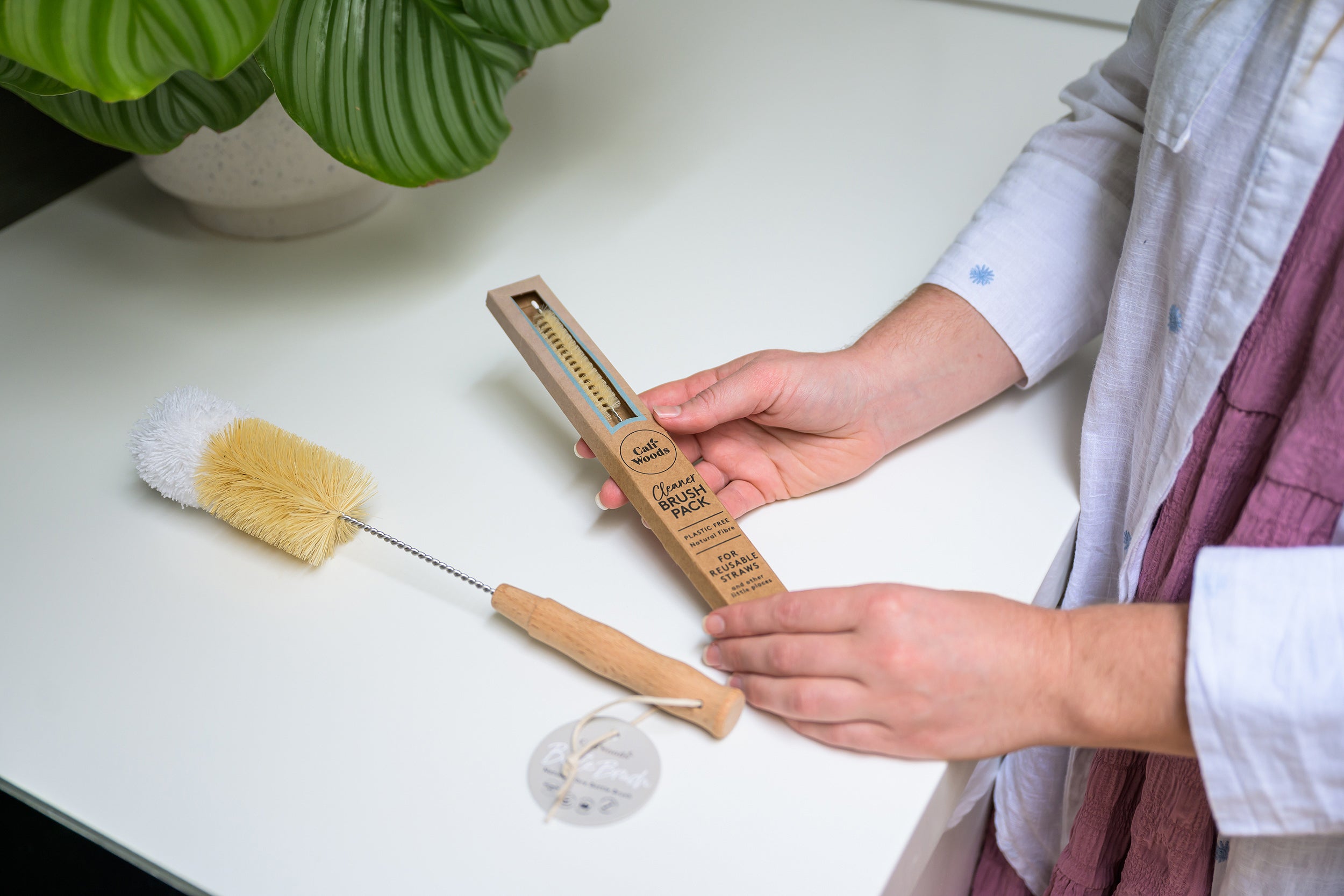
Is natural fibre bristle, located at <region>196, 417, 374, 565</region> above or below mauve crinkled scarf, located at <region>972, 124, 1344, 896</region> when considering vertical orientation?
above

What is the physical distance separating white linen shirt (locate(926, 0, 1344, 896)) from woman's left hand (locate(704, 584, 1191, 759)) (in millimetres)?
32

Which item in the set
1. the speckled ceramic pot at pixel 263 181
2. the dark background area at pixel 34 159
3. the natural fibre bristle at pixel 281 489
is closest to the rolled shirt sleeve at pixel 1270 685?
the natural fibre bristle at pixel 281 489

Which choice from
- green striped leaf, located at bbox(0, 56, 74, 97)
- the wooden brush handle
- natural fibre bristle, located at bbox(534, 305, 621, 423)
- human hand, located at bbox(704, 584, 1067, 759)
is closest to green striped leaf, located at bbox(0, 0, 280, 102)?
green striped leaf, located at bbox(0, 56, 74, 97)

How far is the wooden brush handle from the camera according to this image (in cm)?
55

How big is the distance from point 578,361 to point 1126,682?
14.7 inches

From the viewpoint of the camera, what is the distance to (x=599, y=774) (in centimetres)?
54

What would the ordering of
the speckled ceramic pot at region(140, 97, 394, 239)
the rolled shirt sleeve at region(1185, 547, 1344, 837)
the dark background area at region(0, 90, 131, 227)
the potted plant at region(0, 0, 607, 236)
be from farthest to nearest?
1. the dark background area at region(0, 90, 131, 227)
2. the speckled ceramic pot at region(140, 97, 394, 239)
3. the potted plant at region(0, 0, 607, 236)
4. the rolled shirt sleeve at region(1185, 547, 1344, 837)

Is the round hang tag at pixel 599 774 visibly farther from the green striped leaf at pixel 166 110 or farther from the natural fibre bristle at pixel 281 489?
the green striped leaf at pixel 166 110

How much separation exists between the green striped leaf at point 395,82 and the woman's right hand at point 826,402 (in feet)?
0.82

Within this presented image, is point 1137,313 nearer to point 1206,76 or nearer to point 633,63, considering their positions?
point 1206,76

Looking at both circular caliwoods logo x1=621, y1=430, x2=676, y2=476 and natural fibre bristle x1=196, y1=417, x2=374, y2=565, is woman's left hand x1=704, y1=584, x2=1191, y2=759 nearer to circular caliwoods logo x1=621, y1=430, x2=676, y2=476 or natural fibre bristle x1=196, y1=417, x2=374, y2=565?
circular caliwoods logo x1=621, y1=430, x2=676, y2=476

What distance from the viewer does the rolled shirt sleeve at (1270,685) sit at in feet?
1.52

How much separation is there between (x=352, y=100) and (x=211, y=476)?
→ 274 millimetres

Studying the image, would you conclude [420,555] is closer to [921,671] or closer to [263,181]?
[921,671]
